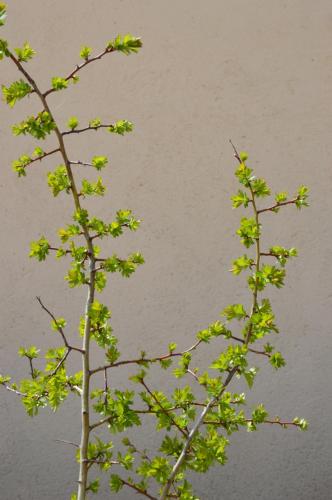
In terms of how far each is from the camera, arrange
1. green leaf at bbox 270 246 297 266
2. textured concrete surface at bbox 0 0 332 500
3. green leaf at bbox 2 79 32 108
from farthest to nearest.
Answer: textured concrete surface at bbox 0 0 332 500
green leaf at bbox 270 246 297 266
green leaf at bbox 2 79 32 108

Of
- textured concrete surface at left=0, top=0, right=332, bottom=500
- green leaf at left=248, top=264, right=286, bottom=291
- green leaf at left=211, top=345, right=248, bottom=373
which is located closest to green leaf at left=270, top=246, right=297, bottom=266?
green leaf at left=248, top=264, right=286, bottom=291

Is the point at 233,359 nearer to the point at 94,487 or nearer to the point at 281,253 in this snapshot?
the point at 281,253

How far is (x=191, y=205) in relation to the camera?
2.89 metres

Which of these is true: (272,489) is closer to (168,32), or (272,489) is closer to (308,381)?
(308,381)

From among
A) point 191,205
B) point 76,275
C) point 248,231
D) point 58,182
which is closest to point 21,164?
point 58,182

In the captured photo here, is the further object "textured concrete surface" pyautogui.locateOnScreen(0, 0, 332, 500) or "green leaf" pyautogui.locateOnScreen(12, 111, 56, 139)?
"textured concrete surface" pyautogui.locateOnScreen(0, 0, 332, 500)

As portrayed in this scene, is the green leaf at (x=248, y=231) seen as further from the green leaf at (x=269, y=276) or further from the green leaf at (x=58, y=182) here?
the green leaf at (x=58, y=182)

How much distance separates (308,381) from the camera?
2.89m

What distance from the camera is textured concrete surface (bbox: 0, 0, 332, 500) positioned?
288cm

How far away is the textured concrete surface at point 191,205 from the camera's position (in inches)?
114

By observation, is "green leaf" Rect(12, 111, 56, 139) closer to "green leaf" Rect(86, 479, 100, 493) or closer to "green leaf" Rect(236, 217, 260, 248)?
"green leaf" Rect(236, 217, 260, 248)

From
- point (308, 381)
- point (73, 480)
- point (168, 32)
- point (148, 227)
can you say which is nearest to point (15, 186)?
point (148, 227)

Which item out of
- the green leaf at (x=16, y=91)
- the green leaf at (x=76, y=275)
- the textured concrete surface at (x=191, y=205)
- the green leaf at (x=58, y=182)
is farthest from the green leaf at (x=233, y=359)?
the textured concrete surface at (x=191, y=205)

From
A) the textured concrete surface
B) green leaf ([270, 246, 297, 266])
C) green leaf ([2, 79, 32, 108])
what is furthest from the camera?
the textured concrete surface
